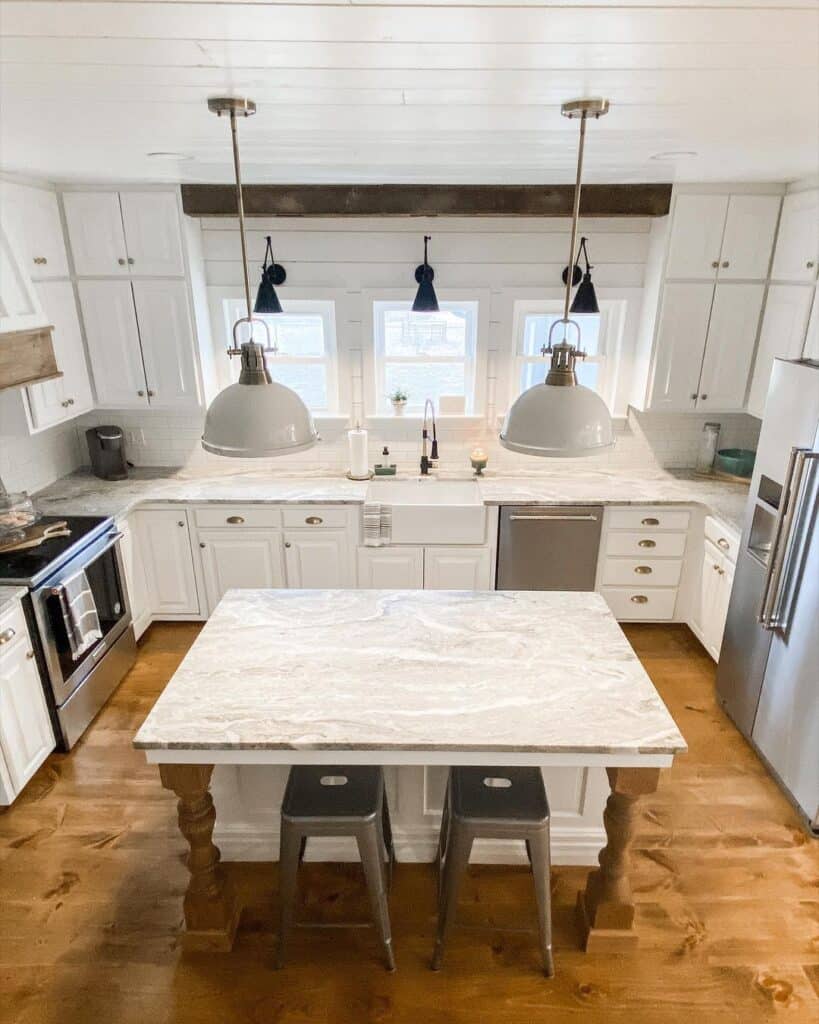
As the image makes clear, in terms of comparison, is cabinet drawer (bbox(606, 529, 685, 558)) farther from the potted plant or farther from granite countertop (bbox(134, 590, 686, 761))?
the potted plant

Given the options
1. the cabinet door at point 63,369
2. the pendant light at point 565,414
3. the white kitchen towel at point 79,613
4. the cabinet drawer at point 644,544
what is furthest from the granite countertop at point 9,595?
the cabinet drawer at point 644,544

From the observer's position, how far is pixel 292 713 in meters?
1.95

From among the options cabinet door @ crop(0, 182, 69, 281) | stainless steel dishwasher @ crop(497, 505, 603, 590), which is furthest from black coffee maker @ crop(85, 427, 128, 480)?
stainless steel dishwasher @ crop(497, 505, 603, 590)

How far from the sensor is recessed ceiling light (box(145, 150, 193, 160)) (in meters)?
2.49

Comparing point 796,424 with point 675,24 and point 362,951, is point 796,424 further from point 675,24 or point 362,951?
point 362,951

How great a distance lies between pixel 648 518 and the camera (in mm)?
3783

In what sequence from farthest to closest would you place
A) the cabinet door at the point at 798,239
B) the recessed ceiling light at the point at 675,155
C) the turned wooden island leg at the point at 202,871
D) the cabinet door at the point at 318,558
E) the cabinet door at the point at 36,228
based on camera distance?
the cabinet door at the point at 318,558 → the cabinet door at the point at 798,239 → the cabinet door at the point at 36,228 → the recessed ceiling light at the point at 675,155 → the turned wooden island leg at the point at 202,871

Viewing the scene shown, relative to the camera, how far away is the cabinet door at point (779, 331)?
3.32m

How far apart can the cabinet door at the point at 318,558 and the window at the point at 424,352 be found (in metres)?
0.97

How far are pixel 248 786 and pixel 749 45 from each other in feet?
8.34

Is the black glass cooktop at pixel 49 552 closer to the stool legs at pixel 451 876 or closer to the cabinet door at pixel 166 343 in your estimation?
the cabinet door at pixel 166 343

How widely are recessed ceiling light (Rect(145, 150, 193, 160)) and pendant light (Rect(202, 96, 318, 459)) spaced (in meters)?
0.97

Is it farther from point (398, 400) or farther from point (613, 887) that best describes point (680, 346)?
point (613, 887)

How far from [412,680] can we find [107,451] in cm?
285
